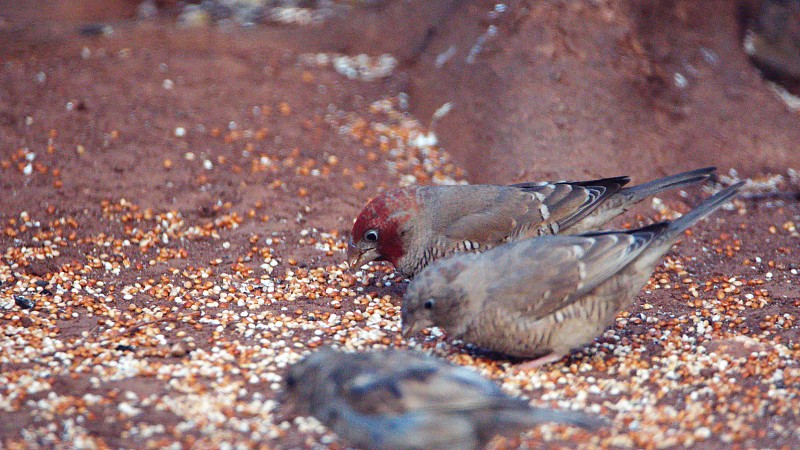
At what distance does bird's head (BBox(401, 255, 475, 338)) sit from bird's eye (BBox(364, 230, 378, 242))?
3.08 ft

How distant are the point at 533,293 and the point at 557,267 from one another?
0.21 meters

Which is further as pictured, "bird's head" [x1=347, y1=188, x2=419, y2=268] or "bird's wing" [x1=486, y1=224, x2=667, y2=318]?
"bird's head" [x1=347, y1=188, x2=419, y2=268]

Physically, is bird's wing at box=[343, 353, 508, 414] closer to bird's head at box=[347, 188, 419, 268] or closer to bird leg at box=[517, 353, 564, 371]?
bird leg at box=[517, 353, 564, 371]

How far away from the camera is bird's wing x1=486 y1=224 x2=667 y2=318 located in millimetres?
4524

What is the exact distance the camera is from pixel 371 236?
546 centimetres

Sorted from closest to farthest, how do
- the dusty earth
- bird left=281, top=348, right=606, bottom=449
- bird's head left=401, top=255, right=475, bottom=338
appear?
bird left=281, top=348, right=606, bottom=449
the dusty earth
bird's head left=401, top=255, right=475, bottom=338

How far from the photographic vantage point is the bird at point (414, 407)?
11.6 feet

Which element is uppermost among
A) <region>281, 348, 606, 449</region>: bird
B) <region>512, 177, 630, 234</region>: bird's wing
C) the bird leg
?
<region>281, 348, 606, 449</region>: bird

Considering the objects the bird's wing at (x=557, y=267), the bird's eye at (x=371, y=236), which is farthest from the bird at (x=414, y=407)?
the bird's eye at (x=371, y=236)

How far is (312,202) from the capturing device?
6.75m

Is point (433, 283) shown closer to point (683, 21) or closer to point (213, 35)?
point (683, 21)

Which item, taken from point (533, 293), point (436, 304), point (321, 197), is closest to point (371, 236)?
point (436, 304)

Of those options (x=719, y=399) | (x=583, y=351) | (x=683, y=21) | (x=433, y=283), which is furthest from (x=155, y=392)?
(x=683, y=21)

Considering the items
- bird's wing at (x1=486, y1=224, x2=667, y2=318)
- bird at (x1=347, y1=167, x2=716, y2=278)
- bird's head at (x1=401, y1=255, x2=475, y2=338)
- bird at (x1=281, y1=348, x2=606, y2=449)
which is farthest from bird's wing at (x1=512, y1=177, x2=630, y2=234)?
bird at (x1=281, y1=348, x2=606, y2=449)
